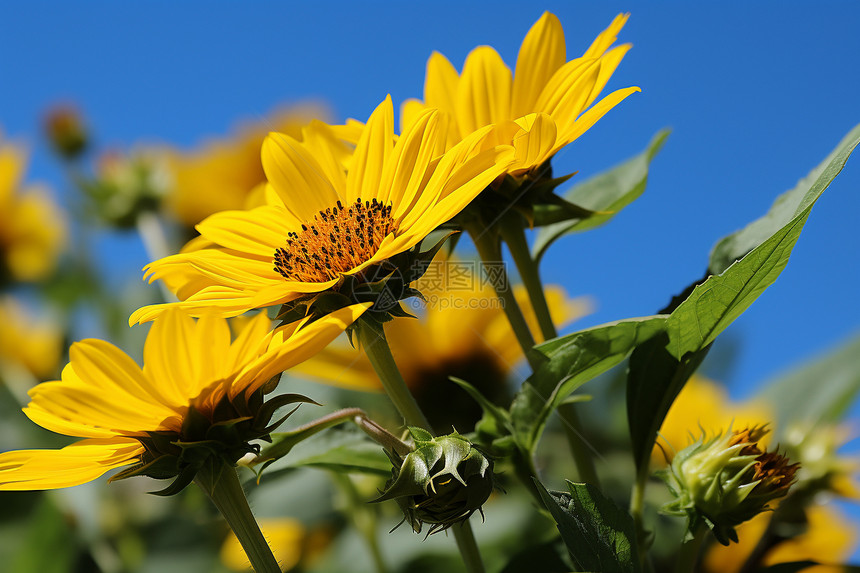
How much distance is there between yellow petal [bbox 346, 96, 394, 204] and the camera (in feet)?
1.91

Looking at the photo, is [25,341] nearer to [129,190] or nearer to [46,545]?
[129,190]

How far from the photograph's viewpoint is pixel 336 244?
555 mm

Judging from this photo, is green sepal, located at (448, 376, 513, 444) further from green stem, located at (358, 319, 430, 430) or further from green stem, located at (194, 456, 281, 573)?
green stem, located at (194, 456, 281, 573)

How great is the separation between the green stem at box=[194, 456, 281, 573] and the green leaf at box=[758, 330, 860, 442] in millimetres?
688

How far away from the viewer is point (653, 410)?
576mm

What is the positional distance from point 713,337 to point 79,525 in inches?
35.6

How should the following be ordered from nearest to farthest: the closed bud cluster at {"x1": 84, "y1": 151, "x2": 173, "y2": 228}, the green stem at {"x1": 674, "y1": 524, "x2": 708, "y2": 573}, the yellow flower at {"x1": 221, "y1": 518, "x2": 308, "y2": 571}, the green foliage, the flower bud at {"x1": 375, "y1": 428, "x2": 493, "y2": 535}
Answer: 1. the flower bud at {"x1": 375, "y1": 428, "x2": 493, "y2": 535}
2. the green stem at {"x1": 674, "y1": 524, "x2": 708, "y2": 573}
3. the green foliage
4. the yellow flower at {"x1": 221, "y1": 518, "x2": 308, "y2": 571}
5. the closed bud cluster at {"x1": 84, "y1": 151, "x2": 173, "y2": 228}

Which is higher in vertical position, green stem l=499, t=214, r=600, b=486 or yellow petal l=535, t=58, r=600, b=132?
yellow petal l=535, t=58, r=600, b=132

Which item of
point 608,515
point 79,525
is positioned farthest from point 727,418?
point 79,525

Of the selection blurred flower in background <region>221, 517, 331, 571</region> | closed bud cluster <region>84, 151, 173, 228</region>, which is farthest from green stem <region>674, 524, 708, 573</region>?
closed bud cluster <region>84, 151, 173, 228</region>

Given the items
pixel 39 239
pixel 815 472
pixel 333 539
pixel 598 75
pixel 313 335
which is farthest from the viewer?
pixel 39 239

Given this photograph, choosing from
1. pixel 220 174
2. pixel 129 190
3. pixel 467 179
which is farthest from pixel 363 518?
pixel 220 174

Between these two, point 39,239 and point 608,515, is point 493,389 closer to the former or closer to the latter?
point 608,515

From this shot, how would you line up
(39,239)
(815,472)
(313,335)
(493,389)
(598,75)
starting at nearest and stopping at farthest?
(313,335), (598,75), (815,472), (493,389), (39,239)
